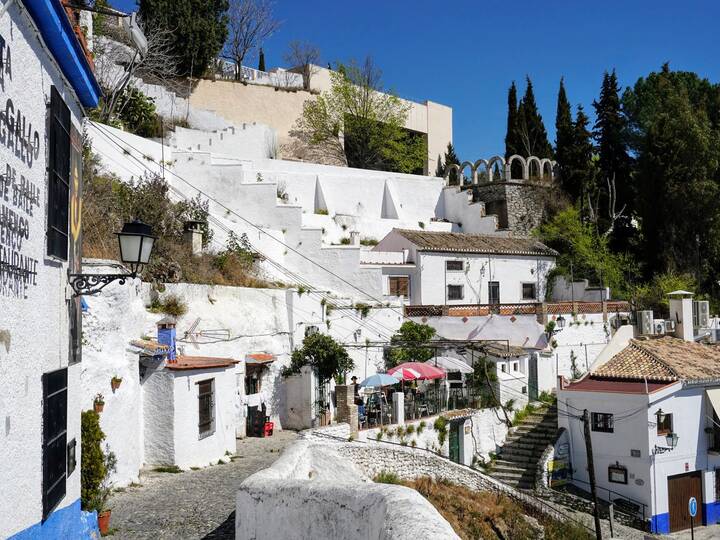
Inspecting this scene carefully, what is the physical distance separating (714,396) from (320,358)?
42.8 feet

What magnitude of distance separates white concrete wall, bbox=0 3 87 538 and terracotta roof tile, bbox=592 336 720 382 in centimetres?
2112

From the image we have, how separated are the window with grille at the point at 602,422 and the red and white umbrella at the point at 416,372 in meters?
5.62

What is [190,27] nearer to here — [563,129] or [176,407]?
[563,129]

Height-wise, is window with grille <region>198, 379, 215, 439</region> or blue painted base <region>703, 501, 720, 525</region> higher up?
window with grille <region>198, 379, 215, 439</region>

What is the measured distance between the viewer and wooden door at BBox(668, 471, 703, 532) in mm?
23281

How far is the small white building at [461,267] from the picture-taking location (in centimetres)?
3014

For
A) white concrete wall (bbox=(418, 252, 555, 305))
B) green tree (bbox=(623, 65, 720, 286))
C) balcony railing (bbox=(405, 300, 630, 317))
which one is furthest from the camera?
green tree (bbox=(623, 65, 720, 286))

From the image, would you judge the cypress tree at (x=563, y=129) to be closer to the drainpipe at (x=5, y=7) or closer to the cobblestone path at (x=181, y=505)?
the cobblestone path at (x=181, y=505)

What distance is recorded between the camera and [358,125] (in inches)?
1686

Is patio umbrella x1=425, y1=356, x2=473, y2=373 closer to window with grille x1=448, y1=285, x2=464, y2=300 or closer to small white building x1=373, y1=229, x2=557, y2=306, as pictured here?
small white building x1=373, y1=229, x2=557, y2=306

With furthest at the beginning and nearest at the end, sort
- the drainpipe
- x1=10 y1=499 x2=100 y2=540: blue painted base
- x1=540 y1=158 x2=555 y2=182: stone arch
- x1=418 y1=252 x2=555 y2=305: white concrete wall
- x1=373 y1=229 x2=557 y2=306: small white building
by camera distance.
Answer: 1. x1=540 y1=158 x2=555 y2=182: stone arch
2. x1=418 y1=252 x2=555 y2=305: white concrete wall
3. x1=373 y1=229 x2=557 y2=306: small white building
4. x1=10 y1=499 x2=100 y2=540: blue painted base
5. the drainpipe

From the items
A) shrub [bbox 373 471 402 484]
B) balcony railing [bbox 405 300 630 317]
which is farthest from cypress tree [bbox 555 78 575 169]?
shrub [bbox 373 471 402 484]

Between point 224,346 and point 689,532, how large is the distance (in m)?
15.6

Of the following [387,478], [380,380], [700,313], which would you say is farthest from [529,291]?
[387,478]
